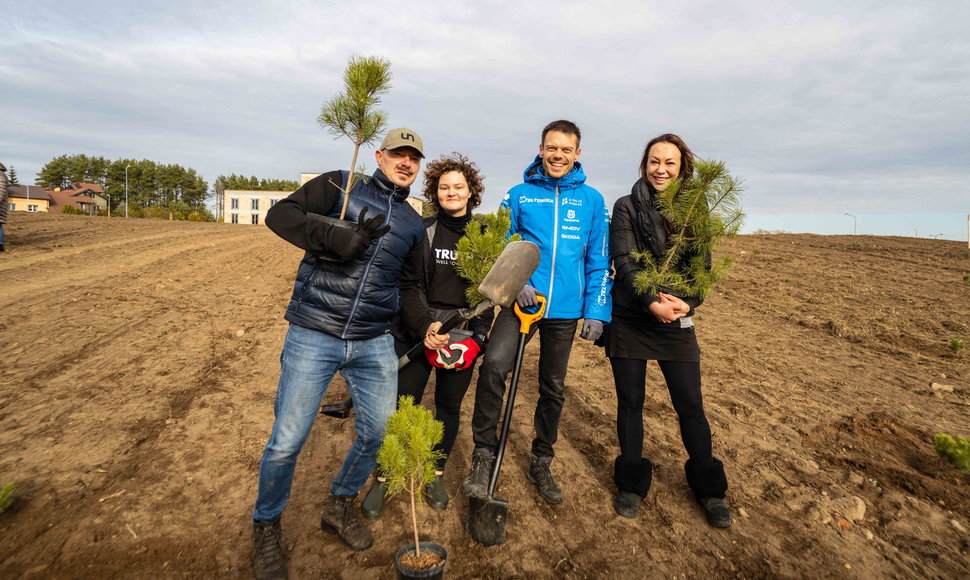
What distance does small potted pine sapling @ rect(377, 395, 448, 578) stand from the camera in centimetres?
245

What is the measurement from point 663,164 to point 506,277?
136 cm

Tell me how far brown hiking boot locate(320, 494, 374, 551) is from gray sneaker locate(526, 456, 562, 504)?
1.31 m

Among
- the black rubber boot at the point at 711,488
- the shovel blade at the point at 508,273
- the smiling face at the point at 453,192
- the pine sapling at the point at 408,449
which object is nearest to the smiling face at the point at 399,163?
the smiling face at the point at 453,192

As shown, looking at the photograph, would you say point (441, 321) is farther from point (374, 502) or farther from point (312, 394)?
point (374, 502)

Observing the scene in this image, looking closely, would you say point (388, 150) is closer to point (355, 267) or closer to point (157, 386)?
point (355, 267)

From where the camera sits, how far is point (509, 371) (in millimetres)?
3346

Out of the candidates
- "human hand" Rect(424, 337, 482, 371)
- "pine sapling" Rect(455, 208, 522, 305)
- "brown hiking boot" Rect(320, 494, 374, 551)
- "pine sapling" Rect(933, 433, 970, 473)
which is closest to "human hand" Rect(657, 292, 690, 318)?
"pine sapling" Rect(455, 208, 522, 305)

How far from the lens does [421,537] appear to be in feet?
10.3

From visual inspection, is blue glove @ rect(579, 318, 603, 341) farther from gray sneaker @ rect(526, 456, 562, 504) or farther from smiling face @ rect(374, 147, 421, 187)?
smiling face @ rect(374, 147, 421, 187)

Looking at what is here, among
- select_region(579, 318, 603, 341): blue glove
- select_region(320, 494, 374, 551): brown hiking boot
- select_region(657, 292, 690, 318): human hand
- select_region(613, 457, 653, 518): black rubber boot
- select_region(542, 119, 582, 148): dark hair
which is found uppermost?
select_region(542, 119, 582, 148): dark hair

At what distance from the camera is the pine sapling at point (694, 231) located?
2.99 m

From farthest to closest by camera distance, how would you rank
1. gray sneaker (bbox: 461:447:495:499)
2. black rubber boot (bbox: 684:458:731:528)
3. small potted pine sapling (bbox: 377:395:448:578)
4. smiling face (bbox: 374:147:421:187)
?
black rubber boot (bbox: 684:458:731:528) < gray sneaker (bbox: 461:447:495:499) < smiling face (bbox: 374:147:421:187) < small potted pine sapling (bbox: 377:395:448:578)

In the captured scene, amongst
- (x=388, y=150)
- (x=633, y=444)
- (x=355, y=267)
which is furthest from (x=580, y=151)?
(x=633, y=444)

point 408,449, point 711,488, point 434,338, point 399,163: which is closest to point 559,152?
point 399,163
